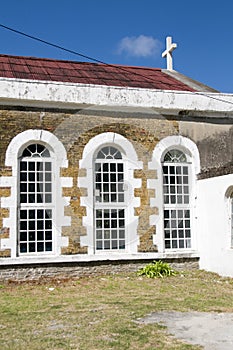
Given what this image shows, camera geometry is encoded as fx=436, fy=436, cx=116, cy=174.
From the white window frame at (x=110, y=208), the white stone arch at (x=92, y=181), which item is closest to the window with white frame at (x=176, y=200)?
the white stone arch at (x=92, y=181)

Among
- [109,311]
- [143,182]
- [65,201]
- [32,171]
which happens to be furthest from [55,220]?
[109,311]

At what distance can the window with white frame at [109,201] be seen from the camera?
11.2 metres

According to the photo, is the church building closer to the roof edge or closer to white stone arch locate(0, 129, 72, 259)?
white stone arch locate(0, 129, 72, 259)

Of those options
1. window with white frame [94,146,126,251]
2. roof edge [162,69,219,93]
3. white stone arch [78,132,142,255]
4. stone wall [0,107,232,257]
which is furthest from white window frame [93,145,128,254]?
roof edge [162,69,219,93]

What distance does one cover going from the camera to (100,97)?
11.3m

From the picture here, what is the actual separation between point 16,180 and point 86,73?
4.82 meters

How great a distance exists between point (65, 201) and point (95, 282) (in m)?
2.11

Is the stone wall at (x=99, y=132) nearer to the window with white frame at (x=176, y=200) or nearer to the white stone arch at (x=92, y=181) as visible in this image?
the white stone arch at (x=92, y=181)

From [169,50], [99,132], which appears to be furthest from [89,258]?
[169,50]

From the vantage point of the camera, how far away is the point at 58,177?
1086 centimetres

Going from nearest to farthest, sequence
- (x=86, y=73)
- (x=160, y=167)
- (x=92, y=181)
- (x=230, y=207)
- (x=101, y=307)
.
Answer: (x=101, y=307), (x=230, y=207), (x=92, y=181), (x=160, y=167), (x=86, y=73)

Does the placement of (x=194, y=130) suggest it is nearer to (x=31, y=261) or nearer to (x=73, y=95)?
(x=73, y=95)

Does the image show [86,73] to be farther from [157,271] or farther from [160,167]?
[157,271]

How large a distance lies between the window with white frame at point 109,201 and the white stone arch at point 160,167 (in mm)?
809
